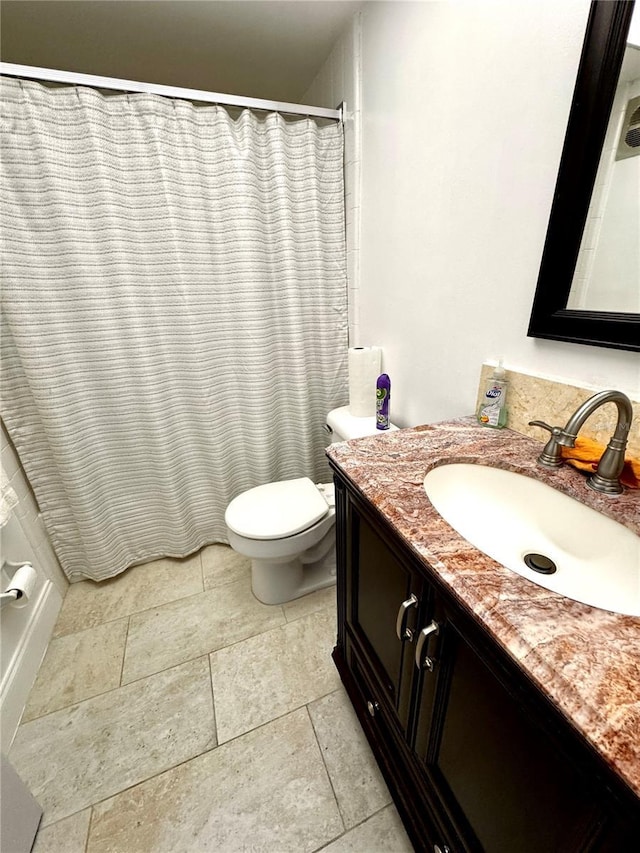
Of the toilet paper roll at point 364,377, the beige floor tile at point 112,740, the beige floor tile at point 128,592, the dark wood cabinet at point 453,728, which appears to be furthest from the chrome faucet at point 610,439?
the beige floor tile at point 128,592

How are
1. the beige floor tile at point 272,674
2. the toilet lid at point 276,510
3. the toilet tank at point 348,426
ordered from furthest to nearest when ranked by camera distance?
the toilet tank at point 348,426 < the toilet lid at point 276,510 < the beige floor tile at point 272,674

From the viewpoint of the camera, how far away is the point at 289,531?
1298mm

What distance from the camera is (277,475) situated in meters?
1.86

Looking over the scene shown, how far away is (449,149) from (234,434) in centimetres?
134

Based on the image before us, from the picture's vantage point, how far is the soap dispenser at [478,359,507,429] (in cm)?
94

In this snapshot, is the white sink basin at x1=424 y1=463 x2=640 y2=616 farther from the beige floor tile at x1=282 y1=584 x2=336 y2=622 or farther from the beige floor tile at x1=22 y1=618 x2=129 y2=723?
the beige floor tile at x1=22 y1=618 x2=129 y2=723

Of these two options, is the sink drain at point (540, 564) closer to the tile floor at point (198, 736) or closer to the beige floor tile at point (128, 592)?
the tile floor at point (198, 736)

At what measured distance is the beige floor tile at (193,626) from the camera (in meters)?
1.31

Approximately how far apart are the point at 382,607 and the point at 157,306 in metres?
1.33

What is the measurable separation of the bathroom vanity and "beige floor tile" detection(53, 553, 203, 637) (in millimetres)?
982

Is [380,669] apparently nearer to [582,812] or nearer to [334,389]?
[582,812]

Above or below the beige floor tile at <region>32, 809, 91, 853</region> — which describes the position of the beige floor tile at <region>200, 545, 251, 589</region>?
above

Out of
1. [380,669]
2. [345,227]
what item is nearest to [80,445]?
[380,669]

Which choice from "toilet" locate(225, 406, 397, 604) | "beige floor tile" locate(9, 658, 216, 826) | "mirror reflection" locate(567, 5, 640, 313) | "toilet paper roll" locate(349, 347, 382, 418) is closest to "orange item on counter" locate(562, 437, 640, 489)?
"mirror reflection" locate(567, 5, 640, 313)
